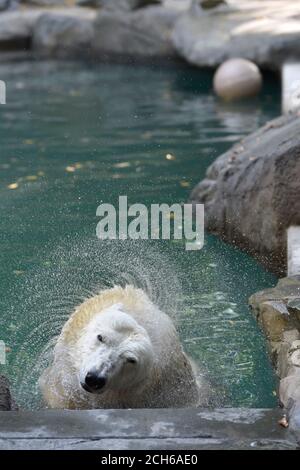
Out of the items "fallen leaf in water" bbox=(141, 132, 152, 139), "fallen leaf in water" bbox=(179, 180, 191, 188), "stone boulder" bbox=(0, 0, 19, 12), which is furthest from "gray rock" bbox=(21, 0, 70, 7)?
"fallen leaf in water" bbox=(179, 180, 191, 188)

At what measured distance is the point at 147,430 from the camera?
14.1 ft

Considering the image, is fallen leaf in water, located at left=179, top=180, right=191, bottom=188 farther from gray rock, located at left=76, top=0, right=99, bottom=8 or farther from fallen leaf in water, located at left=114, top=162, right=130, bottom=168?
gray rock, located at left=76, top=0, right=99, bottom=8

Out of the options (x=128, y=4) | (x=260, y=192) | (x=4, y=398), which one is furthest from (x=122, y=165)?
(x=128, y=4)

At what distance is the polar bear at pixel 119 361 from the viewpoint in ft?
15.4

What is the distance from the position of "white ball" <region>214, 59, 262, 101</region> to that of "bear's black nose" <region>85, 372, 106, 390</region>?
31.4ft

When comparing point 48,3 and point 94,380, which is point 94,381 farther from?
point 48,3

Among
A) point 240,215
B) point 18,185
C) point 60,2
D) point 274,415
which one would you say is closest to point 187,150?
point 18,185

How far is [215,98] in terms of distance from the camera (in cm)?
1410

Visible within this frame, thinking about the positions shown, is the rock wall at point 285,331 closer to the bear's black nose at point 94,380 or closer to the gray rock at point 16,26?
the bear's black nose at point 94,380

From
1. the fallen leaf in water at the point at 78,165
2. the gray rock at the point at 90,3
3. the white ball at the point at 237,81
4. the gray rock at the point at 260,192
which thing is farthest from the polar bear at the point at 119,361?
the gray rock at the point at 90,3

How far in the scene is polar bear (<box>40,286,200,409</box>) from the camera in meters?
4.70

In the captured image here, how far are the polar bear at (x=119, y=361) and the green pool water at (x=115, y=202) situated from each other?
38 cm
